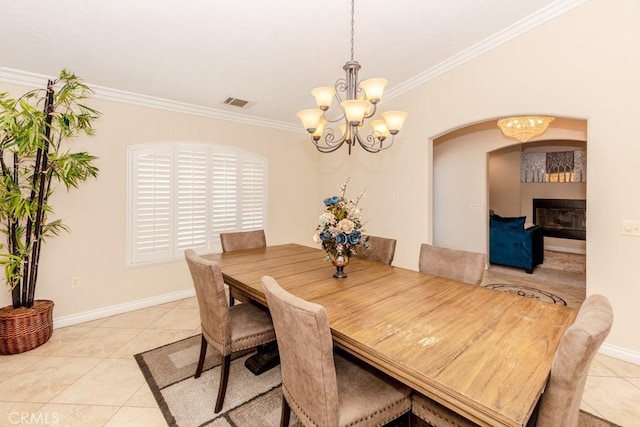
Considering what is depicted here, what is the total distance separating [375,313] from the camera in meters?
1.53

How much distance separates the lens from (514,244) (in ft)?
17.4

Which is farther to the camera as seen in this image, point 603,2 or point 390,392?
point 603,2

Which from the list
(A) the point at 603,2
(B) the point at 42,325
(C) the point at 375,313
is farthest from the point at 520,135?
(B) the point at 42,325

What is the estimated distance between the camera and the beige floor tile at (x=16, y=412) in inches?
72.3

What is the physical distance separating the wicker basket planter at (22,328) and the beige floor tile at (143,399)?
136cm

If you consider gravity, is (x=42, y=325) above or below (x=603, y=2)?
below

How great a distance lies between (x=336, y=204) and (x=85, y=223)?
295 centimetres

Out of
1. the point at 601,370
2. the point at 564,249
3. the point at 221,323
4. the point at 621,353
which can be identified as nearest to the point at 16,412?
the point at 221,323

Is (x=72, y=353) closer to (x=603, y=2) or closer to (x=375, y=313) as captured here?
(x=375, y=313)

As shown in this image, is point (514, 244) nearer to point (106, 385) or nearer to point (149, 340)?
point (149, 340)

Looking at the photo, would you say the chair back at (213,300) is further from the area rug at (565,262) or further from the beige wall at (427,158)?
the area rug at (565,262)

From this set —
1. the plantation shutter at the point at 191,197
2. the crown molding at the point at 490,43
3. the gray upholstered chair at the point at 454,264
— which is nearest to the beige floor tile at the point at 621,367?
the gray upholstered chair at the point at 454,264

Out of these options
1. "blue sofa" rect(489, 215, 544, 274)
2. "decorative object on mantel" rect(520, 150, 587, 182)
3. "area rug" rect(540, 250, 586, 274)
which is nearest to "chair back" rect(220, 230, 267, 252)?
"blue sofa" rect(489, 215, 544, 274)

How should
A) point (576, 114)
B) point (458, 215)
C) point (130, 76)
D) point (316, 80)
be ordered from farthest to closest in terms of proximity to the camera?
point (458, 215), point (316, 80), point (130, 76), point (576, 114)
